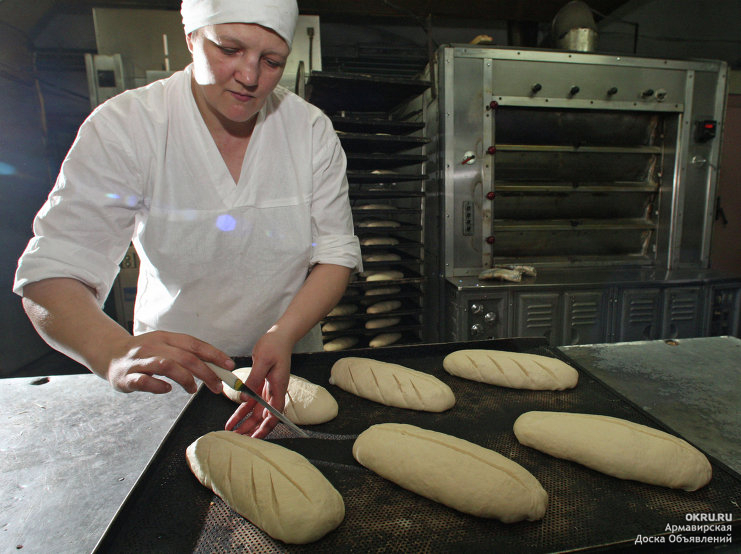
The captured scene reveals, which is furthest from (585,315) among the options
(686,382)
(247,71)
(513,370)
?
(247,71)

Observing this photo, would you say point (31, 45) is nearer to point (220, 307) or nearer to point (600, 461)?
point (220, 307)

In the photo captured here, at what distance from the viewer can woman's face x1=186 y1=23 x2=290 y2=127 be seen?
106 cm

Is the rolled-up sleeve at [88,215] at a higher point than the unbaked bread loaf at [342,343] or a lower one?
higher

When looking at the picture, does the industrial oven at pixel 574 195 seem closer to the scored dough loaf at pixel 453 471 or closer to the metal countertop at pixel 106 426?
the metal countertop at pixel 106 426

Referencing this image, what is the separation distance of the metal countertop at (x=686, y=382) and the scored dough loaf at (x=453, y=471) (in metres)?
0.54

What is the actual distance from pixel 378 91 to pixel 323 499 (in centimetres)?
278

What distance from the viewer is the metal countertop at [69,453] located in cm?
83

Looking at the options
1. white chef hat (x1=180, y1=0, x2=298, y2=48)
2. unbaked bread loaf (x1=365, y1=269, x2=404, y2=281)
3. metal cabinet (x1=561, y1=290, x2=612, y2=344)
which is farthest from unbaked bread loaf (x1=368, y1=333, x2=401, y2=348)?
white chef hat (x1=180, y1=0, x2=298, y2=48)

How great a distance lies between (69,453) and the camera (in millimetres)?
1055

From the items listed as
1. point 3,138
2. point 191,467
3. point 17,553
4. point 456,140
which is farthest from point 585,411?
point 3,138

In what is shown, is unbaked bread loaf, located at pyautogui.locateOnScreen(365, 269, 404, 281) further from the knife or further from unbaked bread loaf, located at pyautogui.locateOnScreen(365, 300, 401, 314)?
the knife

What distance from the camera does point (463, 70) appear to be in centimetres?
303

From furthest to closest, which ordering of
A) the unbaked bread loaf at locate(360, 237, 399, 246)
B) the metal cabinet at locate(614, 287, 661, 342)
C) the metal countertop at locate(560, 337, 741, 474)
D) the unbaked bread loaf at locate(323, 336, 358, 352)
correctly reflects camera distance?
the unbaked bread loaf at locate(323, 336, 358, 352) < the unbaked bread loaf at locate(360, 237, 399, 246) < the metal cabinet at locate(614, 287, 661, 342) < the metal countertop at locate(560, 337, 741, 474)

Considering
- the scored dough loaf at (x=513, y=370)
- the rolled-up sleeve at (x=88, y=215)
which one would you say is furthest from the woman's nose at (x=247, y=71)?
the scored dough loaf at (x=513, y=370)
